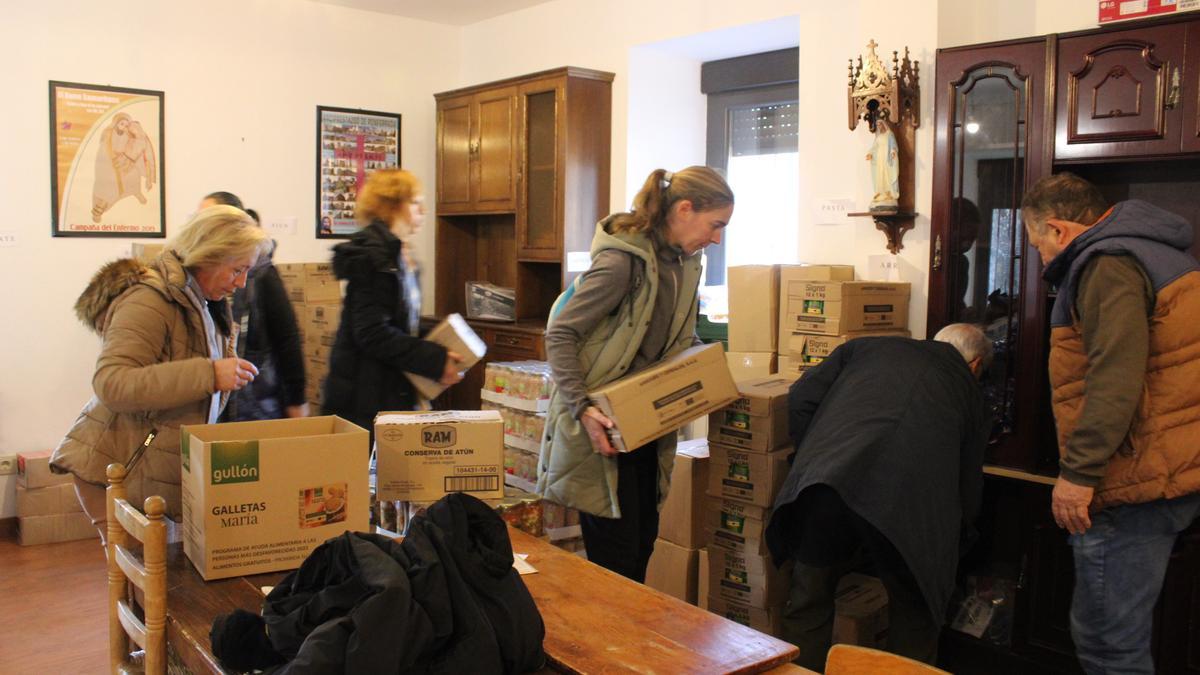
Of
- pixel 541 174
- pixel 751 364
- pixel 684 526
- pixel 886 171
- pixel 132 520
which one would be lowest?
pixel 684 526

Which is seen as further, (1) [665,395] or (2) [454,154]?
(2) [454,154]

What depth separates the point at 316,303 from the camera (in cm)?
487

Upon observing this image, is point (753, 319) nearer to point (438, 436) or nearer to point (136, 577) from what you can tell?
point (438, 436)

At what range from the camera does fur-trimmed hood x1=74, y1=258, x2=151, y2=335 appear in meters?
2.14

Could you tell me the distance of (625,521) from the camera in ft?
7.95

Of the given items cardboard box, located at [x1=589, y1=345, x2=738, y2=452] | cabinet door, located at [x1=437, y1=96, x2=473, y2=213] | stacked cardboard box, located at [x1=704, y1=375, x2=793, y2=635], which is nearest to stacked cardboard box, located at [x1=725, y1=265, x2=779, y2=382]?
stacked cardboard box, located at [x1=704, y1=375, x2=793, y2=635]

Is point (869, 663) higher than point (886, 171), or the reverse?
point (886, 171)

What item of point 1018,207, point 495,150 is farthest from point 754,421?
point 495,150

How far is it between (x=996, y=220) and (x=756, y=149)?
195 cm

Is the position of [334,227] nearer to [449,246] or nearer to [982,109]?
[449,246]

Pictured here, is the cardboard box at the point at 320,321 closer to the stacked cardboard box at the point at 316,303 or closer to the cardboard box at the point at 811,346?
the stacked cardboard box at the point at 316,303

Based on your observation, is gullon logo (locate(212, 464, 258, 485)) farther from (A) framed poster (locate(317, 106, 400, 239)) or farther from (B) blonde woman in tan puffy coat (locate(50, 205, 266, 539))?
(A) framed poster (locate(317, 106, 400, 239))

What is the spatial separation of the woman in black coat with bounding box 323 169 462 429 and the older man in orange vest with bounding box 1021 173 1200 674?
61.8 inches

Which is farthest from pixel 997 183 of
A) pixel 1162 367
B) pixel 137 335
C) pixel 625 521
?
pixel 137 335
